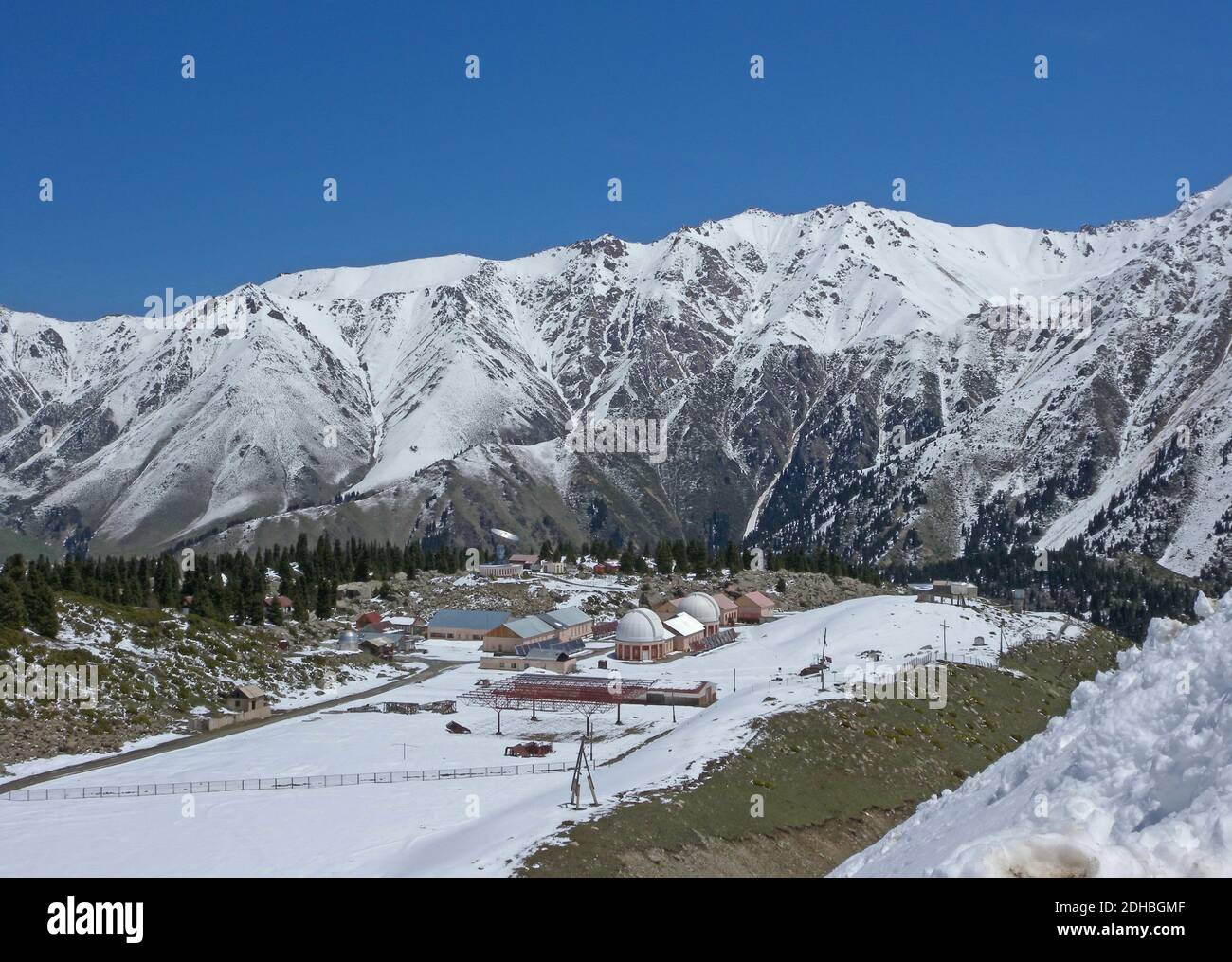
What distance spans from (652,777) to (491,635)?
2024 inches

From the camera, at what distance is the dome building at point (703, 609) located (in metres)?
117

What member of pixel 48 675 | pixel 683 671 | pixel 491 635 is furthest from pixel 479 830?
pixel 491 635

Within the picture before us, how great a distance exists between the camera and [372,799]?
5391cm

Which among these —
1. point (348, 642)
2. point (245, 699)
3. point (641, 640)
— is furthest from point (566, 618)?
point (245, 699)

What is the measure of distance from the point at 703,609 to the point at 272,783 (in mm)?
66711

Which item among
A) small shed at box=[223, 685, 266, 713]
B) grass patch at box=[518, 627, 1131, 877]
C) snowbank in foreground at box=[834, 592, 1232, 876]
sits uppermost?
snowbank in foreground at box=[834, 592, 1232, 876]

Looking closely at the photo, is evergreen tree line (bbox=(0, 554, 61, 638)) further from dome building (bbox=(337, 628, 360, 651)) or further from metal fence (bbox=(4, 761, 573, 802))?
dome building (bbox=(337, 628, 360, 651))

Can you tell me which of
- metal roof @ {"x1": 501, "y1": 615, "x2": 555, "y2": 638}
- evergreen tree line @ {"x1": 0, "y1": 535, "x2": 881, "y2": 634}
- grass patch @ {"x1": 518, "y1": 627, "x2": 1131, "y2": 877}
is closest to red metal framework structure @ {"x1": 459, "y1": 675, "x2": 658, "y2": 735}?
metal roof @ {"x1": 501, "y1": 615, "x2": 555, "y2": 638}

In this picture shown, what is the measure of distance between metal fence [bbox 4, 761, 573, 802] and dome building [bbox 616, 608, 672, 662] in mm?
42230

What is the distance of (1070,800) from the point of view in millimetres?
15094

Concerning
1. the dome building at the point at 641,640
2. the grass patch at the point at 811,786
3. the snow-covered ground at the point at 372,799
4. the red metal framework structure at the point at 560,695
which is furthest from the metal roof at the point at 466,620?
the grass patch at the point at 811,786

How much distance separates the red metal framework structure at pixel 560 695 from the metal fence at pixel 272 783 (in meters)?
16.1

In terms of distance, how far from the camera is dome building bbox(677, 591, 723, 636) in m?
117
